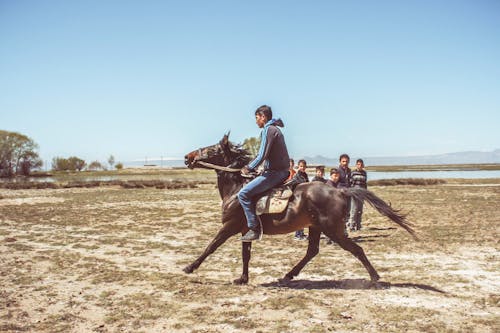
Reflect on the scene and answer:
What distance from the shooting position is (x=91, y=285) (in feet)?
22.8

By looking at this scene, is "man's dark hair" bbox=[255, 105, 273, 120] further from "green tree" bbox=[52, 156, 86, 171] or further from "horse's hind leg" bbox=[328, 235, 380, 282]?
"green tree" bbox=[52, 156, 86, 171]

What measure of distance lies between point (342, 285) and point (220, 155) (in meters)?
3.60

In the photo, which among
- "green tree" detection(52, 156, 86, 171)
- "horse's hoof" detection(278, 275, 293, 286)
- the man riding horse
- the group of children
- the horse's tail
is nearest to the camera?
the man riding horse

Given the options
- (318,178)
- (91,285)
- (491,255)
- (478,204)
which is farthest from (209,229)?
(478,204)

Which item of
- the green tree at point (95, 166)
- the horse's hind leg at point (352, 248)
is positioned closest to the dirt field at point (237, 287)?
the horse's hind leg at point (352, 248)

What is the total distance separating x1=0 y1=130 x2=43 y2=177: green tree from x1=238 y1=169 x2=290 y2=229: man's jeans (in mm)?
88981

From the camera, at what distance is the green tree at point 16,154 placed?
81.4m

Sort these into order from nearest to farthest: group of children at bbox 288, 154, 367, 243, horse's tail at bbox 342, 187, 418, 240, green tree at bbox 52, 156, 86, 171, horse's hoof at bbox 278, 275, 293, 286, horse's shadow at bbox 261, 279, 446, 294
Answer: horse's shadow at bbox 261, 279, 446, 294
horse's tail at bbox 342, 187, 418, 240
horse's hoof at bbox 278, 275, 293, 286
group of children at bbox 288, 154, 367, 243
green tree at bbox 52, 156, 86, 171

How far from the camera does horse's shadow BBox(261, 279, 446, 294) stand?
6.71m

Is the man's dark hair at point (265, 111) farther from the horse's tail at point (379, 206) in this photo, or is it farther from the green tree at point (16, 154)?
the green tree at point (16, 154)

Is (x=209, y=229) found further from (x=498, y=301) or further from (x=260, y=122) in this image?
(x=498, y=301)

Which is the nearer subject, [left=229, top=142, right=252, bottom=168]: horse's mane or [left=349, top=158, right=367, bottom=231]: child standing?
[left=229, top=142, right=252, bottom=168]: horse's mane

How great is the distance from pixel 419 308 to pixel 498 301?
1476mm

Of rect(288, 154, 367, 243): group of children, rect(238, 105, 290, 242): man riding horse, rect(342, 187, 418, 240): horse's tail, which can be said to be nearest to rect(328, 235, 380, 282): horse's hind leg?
rect(342, 187, 418, 240): horse's tail
